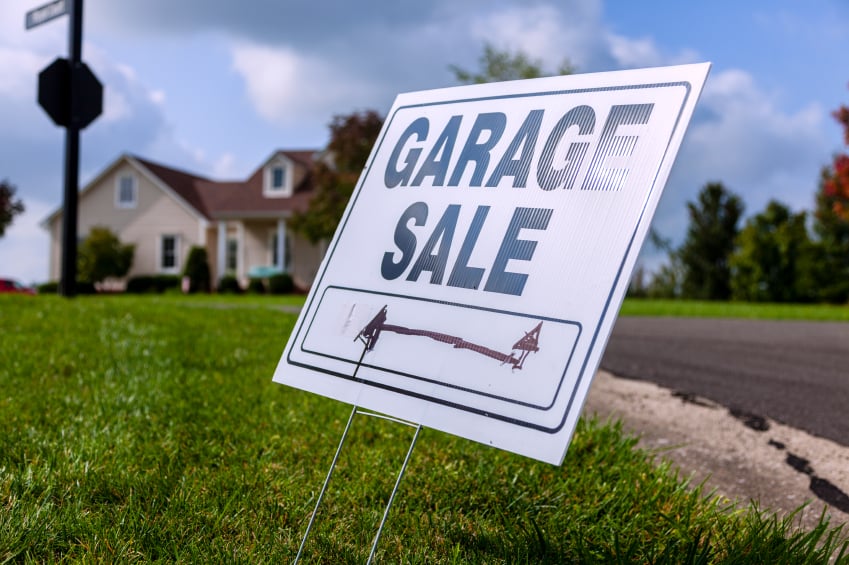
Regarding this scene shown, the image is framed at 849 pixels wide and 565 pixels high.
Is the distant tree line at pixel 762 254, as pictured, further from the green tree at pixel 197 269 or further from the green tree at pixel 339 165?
the green tree at pixel 197 269

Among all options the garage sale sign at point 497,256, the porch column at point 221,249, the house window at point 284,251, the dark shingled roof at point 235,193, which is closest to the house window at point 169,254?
the dark shingled roof at point 235,193

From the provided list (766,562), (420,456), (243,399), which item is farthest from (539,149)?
(243,399)

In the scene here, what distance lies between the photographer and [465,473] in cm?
331

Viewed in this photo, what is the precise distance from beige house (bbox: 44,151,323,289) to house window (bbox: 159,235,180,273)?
0.13 feet

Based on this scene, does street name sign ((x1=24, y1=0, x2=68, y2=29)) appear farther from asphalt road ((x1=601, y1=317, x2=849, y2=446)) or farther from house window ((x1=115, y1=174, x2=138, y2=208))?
house window ((x1=115, y1=174, x2=138, y2=208))

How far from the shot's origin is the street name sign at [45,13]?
36.6 feet

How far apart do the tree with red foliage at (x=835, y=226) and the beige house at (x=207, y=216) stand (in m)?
18.5

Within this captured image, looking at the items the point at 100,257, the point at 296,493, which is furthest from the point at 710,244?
the point at 296,493

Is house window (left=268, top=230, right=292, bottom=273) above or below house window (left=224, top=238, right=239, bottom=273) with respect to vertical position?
above

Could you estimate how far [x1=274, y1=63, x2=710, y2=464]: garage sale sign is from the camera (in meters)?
1.98

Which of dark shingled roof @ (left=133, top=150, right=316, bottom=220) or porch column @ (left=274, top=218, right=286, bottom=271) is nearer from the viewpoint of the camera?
porch column @ (left=274, top=218, right=286, bottom=271)

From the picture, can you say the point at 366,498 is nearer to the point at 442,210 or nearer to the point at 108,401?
the point at 442,210

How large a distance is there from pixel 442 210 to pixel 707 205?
2939 cm

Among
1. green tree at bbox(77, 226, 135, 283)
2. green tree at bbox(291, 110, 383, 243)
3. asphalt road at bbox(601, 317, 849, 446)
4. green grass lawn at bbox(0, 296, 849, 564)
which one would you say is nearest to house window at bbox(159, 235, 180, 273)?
green tree at bbox(77, 226, 135, 283)
